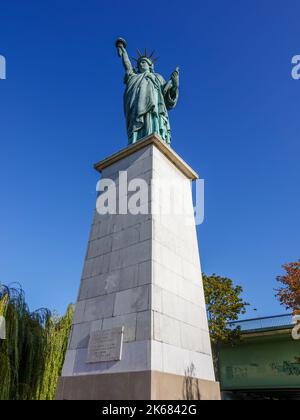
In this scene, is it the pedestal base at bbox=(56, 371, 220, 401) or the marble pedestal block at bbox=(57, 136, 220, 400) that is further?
the marble pedestal block at bbox=(57, 136, 220, 400)

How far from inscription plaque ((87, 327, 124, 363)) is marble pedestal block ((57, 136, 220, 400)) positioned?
27 mm

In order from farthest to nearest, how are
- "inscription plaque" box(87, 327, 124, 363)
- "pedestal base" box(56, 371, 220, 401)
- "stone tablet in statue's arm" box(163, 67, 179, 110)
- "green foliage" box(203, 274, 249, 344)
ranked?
"green foliage" box(203, 274, 249, 344) < "stone tablet in statue's arm" box(163, 67, 179, 110) < "inscription plaque" box(87, 327, 124, 363) < "pedestal base" box(56, 371, 220, 401)

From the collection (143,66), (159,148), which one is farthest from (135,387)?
(143,66)

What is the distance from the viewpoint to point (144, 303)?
5969mm

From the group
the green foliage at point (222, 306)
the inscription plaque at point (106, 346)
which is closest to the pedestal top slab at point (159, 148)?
the inscription plaque at point (106, 346)

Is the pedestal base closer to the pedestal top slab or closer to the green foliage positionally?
the pedestal top slab

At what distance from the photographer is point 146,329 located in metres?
5.62

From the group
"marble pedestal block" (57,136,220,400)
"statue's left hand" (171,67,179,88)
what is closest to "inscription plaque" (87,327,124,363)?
"marble pedestal block" (57,136,220,400)

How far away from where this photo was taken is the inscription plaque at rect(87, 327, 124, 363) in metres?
5.80

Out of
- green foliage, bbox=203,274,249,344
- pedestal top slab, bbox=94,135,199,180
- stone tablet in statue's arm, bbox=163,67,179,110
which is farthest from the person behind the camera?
green foliage, bbox=203,274,249,344

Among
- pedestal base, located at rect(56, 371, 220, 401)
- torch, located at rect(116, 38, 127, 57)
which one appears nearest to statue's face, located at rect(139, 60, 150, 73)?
torch, located at rect(116, 38, 127, 57)

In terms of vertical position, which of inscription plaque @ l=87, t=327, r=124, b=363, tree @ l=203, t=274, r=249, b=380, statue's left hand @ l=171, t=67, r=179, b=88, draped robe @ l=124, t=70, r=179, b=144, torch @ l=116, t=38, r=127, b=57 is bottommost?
inscription plaque @ l=87, t=327, r=124, b=363

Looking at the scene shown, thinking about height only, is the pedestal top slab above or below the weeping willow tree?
above
